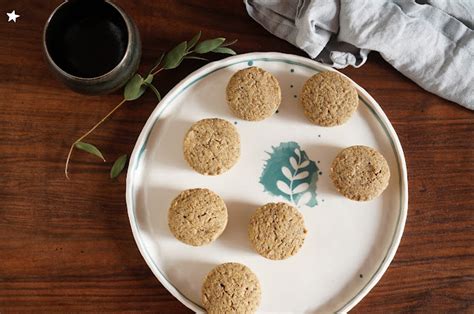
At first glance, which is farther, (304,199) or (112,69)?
(304,199)

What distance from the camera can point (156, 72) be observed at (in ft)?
3.54

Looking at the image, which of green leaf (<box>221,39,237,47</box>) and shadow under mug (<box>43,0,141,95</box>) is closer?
shadow under mug (<box>43,0,141,95</box>)

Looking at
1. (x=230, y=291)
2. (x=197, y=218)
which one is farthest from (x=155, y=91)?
(x=230, y=291)

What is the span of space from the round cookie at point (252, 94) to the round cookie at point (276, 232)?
0.55ft

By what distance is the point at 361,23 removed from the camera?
1.05 metres

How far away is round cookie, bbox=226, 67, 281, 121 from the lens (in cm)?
103

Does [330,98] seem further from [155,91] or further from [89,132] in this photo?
[89,132]

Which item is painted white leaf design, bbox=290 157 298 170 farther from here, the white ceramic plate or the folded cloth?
the folded cloth

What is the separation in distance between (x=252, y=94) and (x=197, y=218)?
9.2 inches

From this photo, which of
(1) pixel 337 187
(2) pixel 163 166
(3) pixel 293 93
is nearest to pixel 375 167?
(1) pixel 337 187

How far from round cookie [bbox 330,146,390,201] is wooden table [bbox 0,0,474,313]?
10 centimetres

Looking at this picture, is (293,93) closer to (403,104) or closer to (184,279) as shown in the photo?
(403,104)

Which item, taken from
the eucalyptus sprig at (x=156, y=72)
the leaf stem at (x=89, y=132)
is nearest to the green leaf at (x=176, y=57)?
the eucalyptus sprig at (x=156, y=72)

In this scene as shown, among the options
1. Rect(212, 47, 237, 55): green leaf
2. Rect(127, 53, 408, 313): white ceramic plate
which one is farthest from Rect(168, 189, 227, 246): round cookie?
Rect(212, 47, 237, 55): green leaf
